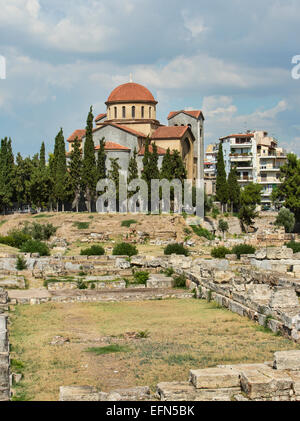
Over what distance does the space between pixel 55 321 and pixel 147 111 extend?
167 ft

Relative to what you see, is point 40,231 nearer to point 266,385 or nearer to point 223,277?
point 223,277

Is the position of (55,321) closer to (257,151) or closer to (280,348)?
(280,348)

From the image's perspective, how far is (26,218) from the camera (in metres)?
50.8

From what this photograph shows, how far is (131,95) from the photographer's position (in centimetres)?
6419

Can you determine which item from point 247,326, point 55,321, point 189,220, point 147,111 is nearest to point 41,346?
point 55,321

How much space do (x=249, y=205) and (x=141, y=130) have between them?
46.8 ft

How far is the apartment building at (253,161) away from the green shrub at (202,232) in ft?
88.8

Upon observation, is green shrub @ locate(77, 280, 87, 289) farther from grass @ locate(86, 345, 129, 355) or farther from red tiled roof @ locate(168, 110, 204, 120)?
red tiled roof @ locate(168, 110, 204, 120)

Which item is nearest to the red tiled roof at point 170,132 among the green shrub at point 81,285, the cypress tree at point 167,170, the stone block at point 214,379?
the cypress tree at point 167,170

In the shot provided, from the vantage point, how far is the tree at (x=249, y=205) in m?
57.6

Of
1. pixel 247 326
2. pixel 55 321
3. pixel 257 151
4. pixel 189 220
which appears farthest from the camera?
pixel 257 151

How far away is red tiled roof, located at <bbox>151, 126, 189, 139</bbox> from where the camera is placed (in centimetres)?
6172

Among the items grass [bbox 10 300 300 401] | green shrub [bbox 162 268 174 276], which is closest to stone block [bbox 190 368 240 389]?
grass [bbox 10 300 300 401]

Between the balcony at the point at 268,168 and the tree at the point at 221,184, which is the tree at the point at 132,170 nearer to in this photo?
the tree at the point at 221,184
